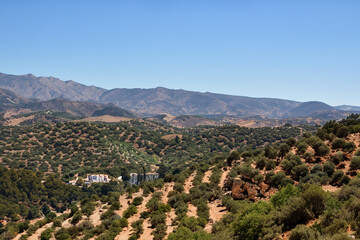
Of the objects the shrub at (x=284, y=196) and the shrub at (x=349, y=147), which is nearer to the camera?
the shrub at (x=284, y=196)

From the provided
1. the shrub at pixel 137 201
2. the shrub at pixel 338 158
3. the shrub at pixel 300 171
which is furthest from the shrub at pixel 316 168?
the shrub at pixel 137 201

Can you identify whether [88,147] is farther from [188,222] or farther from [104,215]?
[188,222]

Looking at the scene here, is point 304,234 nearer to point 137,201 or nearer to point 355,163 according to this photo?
point 355,163

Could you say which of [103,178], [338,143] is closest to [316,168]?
[338,143]

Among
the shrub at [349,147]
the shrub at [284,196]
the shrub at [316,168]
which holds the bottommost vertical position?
the shrub at [284,196]

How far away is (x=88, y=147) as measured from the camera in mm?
142875

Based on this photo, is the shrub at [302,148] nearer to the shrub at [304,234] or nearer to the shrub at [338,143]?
the shrub at [338,143]

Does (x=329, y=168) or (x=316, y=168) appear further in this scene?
(x=316, y=168)

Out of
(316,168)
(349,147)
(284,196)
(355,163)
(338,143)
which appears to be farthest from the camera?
(338,143)

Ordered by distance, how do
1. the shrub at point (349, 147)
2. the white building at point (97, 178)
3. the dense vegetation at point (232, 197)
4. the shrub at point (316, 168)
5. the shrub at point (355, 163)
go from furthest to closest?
1. the white building at point (97, 178)
2. the shrub at point (349, 147)
3. the shrub at point (316, 168)
4. the shrub at point (355, 163)
5. the dense vegetation at point (232, 197)

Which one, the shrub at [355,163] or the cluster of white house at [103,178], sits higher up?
the shrub at [355,163]

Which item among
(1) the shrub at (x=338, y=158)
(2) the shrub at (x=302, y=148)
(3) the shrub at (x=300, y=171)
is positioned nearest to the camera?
(1) the shrub at (x=338, y=158)

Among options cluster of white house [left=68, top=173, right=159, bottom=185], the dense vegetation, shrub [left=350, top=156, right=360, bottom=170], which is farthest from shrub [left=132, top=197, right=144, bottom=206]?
cluster of white house [left=68, top=173, right=159, bottom=185]

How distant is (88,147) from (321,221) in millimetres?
137677
